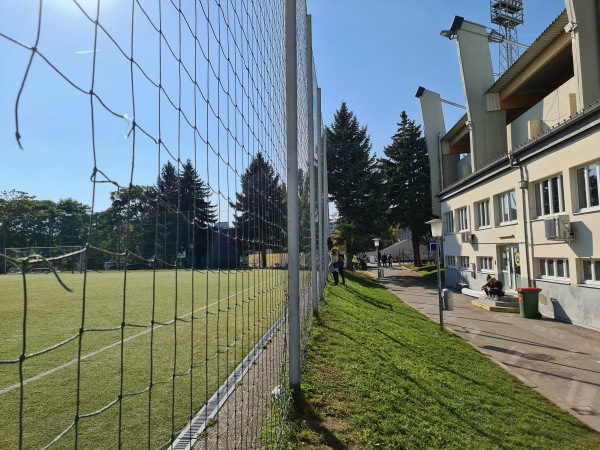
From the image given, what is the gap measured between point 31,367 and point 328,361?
374 cm

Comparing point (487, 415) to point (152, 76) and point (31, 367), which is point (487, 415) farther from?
point (31, 367)

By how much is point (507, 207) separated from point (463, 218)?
18.1ft

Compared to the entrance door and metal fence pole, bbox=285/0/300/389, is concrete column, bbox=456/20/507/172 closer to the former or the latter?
the entrance door

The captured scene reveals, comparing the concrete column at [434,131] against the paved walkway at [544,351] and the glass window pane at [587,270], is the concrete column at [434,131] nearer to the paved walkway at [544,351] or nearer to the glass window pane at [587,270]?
the paved walkway at [544,351]

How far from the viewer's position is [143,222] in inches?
92.1

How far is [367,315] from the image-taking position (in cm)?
1079

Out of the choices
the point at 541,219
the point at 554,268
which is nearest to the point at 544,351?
the point at 554,268

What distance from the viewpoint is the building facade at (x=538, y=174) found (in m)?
11.8

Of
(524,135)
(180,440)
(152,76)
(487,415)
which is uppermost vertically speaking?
(524,135)

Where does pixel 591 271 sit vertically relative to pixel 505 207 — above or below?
below

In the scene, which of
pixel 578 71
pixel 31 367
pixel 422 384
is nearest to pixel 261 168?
pixel 422 384

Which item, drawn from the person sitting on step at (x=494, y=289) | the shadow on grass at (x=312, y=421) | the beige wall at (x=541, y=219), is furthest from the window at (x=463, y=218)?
the shadow on grass at (x=312, y=421)

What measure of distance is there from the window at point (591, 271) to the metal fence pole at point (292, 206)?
10.3 m

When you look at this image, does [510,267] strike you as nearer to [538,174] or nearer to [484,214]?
[484,214]
